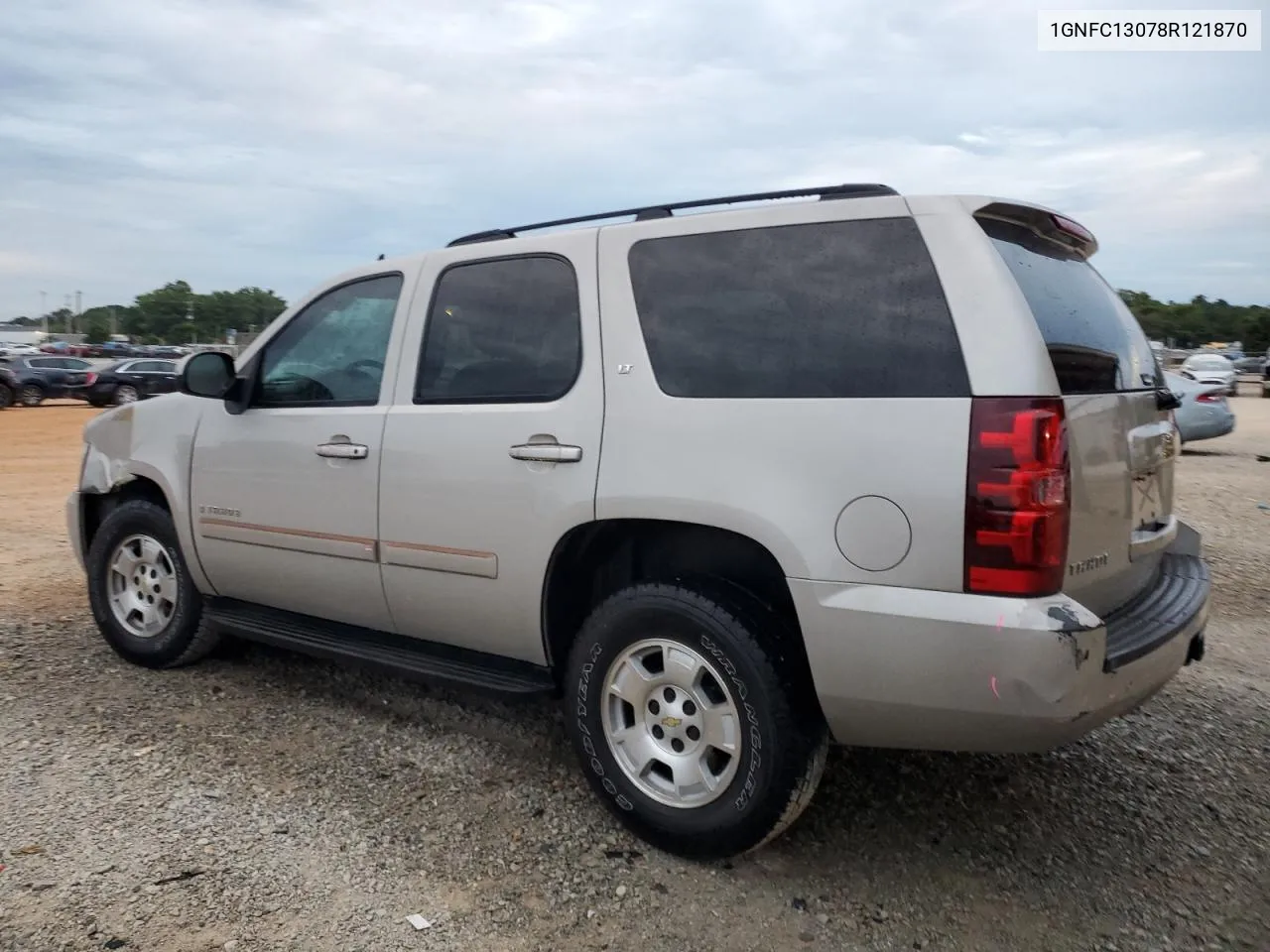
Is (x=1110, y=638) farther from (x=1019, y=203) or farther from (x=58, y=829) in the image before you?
(x=58, y=829)

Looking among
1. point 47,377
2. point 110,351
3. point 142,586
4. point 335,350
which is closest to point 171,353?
point 110,351

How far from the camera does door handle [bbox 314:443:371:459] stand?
3.81 metres

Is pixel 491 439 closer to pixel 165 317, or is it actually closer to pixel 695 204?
pixel 695 204

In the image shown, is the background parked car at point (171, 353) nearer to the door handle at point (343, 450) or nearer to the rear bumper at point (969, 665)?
the door handle at point (343, 450)

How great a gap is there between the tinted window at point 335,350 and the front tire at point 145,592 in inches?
37.0

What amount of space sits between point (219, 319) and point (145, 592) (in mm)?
91153

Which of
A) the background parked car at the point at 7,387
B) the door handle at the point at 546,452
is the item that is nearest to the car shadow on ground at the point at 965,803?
the door handle at the point at 546,452

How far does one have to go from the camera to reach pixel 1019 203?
2977mm

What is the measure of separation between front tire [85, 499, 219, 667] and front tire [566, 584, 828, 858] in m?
2.25

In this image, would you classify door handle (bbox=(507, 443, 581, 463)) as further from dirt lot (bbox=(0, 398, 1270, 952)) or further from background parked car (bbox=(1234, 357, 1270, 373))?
background parked car (bbox=(1234, 357, 1270, 373))

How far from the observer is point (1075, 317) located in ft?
9.80

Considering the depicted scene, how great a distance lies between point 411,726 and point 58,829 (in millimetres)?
1293

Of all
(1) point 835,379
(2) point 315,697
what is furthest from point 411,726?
(1) point 835,379

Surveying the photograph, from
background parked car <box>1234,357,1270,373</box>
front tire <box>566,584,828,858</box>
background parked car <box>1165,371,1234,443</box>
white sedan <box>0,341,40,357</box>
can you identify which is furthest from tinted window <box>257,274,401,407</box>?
background parked car <box>1234,357,1270,373</box>
